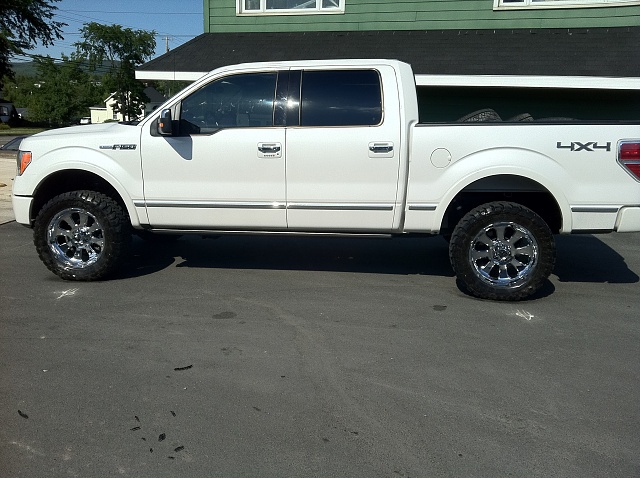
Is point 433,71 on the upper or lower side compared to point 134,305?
upper

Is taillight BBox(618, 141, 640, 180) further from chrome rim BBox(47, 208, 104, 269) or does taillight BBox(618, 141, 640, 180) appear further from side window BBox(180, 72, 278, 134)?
chrome rim BBox(47, 208, 104, 269)

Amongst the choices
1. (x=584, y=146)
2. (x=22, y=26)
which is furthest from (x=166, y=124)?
(x=22, y=26)

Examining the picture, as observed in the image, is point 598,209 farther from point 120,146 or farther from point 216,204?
point 120,146

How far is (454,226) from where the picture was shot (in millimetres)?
5879

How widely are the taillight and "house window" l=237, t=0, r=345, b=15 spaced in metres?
8.04

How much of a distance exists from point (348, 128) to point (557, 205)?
2029 mm

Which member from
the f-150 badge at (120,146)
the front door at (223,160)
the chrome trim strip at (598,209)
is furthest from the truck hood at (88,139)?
the chrome trim strip at (598,209)

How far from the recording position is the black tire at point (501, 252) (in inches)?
206

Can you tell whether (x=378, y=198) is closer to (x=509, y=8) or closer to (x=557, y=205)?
(x=557, y=205)

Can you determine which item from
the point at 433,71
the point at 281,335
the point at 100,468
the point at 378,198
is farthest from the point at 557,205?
the point at 433,71

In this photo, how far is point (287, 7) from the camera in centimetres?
1204

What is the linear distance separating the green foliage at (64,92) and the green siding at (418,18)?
43.9 metres

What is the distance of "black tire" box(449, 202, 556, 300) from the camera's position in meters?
5.23

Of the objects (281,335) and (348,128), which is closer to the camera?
(281,335)
